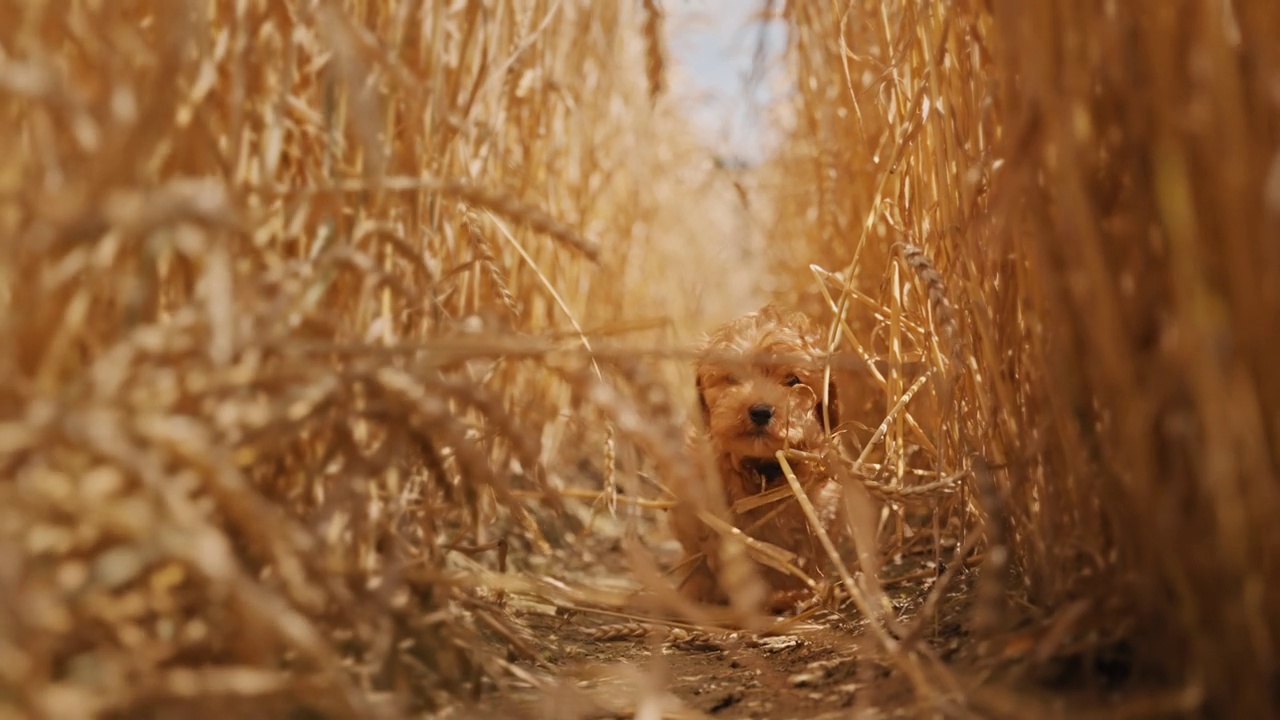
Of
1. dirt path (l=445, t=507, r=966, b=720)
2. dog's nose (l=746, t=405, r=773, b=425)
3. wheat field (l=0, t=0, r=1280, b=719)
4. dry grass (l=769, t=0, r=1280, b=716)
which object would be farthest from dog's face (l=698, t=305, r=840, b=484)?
dry grass (l=769, t=0, r=1280, b=716)

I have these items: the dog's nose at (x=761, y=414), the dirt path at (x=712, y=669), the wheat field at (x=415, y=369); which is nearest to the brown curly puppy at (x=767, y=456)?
the dog's nose at (x=761, y=414)

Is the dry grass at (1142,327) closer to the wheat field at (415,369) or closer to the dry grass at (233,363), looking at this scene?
the wheat field at (415,369)

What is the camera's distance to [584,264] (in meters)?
3.96

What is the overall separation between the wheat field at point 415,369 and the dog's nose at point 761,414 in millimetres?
808

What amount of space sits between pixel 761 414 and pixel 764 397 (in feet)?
0.44

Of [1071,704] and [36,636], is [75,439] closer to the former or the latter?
[36,636]

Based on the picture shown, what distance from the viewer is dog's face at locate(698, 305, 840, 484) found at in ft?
9.15

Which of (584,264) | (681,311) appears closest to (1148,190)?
→ (584,264)

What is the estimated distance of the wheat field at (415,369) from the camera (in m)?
1.03

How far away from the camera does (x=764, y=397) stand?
8.76ft

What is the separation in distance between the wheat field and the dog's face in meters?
0.81

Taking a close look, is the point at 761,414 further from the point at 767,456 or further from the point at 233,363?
the point at 233,363

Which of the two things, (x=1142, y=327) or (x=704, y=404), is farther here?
(x=704, y=404)

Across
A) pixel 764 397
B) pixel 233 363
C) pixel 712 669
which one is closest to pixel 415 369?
pixel 233 363
